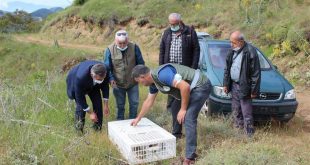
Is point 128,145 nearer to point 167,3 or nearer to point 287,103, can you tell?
point 287,103

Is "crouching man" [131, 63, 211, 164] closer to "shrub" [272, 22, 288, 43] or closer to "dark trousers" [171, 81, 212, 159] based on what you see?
"dark trousers" [171, 81, 212, 159]

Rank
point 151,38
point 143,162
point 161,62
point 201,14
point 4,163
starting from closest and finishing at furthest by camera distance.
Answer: point 4,163, point 143,162, point 161,62, point 201,14, point 151,38

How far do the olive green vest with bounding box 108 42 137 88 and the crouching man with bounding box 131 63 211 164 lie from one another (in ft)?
3.68

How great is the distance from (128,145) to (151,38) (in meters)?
18.7

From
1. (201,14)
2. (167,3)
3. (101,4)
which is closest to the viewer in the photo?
(201,14)

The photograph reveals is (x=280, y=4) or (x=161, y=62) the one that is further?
(x=280, y=4)

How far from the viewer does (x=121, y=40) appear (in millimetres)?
6082

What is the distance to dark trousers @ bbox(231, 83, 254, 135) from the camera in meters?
6.05

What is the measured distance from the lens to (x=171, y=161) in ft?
16.9

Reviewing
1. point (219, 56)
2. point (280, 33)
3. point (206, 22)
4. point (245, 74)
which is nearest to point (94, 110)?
point (245, 74)

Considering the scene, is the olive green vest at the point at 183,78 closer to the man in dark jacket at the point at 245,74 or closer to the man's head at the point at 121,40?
the man in dark jacket at the point at 245,74

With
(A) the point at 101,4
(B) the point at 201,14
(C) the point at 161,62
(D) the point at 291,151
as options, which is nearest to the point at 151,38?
(B) the point at 201,14

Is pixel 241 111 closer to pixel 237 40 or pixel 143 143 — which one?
pixel 237 40

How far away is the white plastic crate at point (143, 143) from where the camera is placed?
482 centimetres
